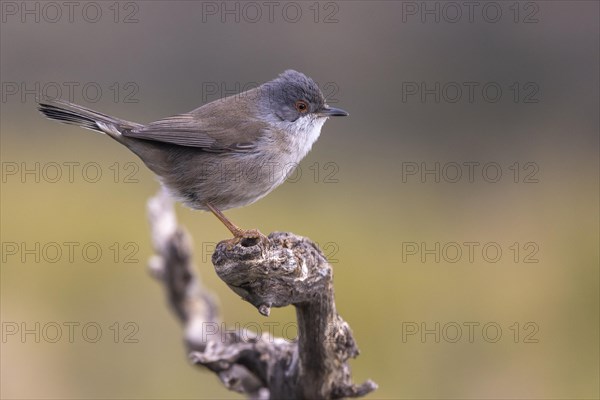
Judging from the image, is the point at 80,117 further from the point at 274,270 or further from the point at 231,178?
the point at 274,270

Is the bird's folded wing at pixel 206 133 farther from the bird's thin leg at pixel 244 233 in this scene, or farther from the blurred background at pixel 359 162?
the blurred background at pixel 359 162

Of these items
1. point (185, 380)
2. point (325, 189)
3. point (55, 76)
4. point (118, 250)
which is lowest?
point (185, 380)

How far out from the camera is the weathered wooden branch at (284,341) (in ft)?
14.6

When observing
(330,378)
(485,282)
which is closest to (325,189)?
(485,282)

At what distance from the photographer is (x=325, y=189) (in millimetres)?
10219

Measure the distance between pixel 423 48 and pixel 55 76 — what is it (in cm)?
451

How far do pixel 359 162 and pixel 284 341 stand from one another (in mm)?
5301

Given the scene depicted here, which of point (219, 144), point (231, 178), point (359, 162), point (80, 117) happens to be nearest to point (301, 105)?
point (219, 144)

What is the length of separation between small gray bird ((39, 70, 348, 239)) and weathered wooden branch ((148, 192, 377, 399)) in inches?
30.9

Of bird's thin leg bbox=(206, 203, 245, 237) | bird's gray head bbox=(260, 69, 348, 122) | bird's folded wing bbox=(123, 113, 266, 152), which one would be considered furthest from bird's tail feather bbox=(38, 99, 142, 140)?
bird's gray head bbox=(260, 69, 348, 122)

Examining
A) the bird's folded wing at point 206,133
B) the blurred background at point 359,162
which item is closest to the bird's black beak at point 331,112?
the bird's folded wing at point 206,133

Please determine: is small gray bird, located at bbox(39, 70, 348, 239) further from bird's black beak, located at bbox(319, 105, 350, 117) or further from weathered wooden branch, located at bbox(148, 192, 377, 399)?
weathered wooden branch, located at bbox(148, 192, 377, 399)

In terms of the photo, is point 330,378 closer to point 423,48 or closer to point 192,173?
point 192,173

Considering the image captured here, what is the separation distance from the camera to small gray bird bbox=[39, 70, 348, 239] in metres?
5.39
